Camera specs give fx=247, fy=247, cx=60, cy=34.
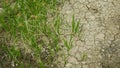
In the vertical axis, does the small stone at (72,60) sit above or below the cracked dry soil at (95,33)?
below

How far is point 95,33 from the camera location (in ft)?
9.36

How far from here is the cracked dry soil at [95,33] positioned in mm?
2617

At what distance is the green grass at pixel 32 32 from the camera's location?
2693mm

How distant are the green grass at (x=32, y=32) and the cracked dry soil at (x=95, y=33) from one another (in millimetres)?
123

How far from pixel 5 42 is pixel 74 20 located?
85 centimetres

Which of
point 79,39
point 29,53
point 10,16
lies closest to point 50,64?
point 29,53

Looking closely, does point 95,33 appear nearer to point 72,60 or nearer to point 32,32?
point 72,60

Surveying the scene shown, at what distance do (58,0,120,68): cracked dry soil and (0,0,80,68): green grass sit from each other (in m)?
0.12

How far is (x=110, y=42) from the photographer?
108 inches

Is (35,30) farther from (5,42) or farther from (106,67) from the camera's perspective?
(106,67)

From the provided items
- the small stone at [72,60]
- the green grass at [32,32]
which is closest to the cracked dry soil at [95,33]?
the small stone at [72,60]

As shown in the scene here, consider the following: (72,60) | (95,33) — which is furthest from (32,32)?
(95,33)

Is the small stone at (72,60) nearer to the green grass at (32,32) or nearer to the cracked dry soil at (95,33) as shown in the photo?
the cracked dry soil at (95,33)

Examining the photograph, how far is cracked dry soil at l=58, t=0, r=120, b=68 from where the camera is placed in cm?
262
